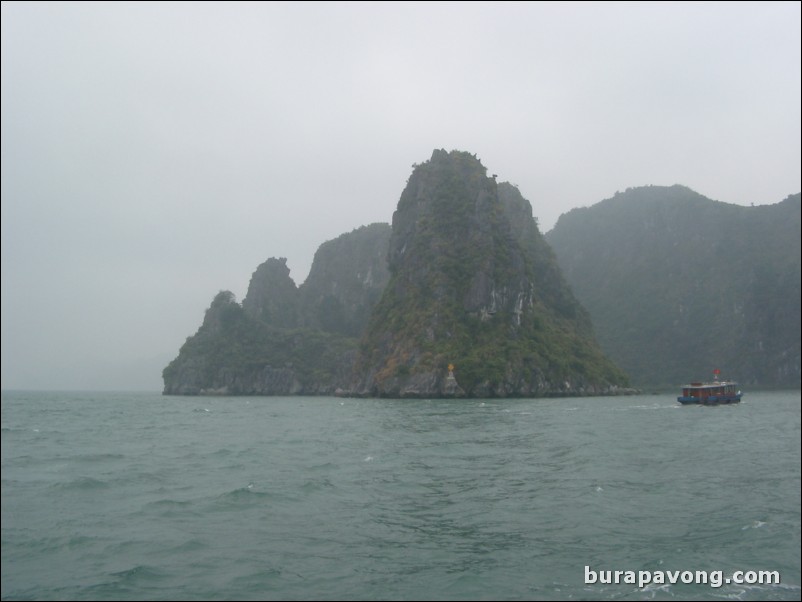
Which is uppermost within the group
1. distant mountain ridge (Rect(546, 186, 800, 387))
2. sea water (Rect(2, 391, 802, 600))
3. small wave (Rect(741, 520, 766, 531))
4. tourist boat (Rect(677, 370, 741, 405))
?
distant mountain ridge (Rect(546, 186, 800, 387))

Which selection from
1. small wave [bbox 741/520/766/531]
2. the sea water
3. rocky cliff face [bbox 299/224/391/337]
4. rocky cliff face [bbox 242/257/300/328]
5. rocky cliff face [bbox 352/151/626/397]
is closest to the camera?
the sea water

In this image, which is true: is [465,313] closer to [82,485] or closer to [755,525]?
[82,485]

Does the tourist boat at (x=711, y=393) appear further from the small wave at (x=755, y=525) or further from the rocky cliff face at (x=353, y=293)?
the rocky cliff face at (x=353, y=293)

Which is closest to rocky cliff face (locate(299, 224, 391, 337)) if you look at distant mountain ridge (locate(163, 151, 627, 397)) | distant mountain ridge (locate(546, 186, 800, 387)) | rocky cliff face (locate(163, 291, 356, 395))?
rocky cliff face (locate(163, 291, 356, 395))

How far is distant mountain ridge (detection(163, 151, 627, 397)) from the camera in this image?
96125 millimetres

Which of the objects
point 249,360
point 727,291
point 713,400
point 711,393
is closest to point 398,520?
point 727,291

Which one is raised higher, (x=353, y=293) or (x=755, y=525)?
(x=353, y=293)

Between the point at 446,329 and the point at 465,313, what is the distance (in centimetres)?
561

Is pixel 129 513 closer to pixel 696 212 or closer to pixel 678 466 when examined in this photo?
pixel 678 466

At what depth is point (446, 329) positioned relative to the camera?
333 feet

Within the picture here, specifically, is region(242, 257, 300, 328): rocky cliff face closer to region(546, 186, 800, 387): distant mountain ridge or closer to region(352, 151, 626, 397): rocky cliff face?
region(352, 151, 626, 397): rocky cliff face

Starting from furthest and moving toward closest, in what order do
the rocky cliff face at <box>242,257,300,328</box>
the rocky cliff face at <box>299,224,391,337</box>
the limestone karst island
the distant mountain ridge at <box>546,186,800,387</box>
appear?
the rocky cliff face at <box>242,257,300,328</box> < the rocky cliff face at <box>299,224,391,337</box> < the limestone karst island < the distant mountain ridge at <box>546,186,800,387</box>

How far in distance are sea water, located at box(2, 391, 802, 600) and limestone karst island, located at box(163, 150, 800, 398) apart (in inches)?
2298

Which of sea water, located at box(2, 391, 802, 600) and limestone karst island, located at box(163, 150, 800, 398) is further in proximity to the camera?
limestone karst island, located at box(163, 150, 800, 398)
